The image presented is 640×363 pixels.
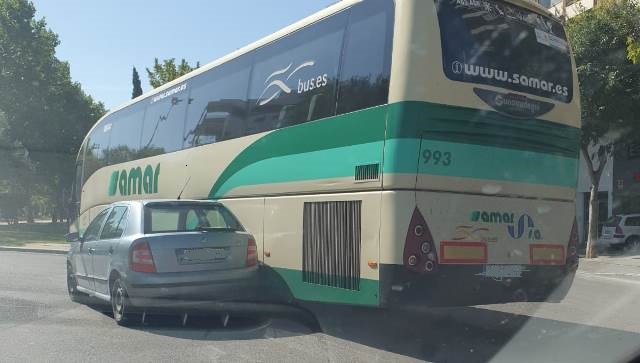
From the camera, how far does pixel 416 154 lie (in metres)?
6.35

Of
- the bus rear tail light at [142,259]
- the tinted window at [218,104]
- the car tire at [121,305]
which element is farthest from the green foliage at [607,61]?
the car tire at [121,305]

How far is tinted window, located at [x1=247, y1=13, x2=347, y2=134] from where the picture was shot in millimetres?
7480

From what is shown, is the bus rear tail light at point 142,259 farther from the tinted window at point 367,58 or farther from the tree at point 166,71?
the tree at point 166,71

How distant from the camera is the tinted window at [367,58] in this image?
6.61 meters

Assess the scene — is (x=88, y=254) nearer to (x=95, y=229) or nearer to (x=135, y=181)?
(x=95, y=229)

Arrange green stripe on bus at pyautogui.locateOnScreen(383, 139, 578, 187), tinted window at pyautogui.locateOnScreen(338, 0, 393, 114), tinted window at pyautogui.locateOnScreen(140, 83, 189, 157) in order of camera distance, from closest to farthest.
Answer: green stripe on bus at pyautogui.locateOnScreen(383, 139, 578, 187) → tinted window at pyautogui.locateOnScreen(338, 0, 393, 114) → tinted window at pyautogui.locateOnScreen(140, 83, 189, 157)

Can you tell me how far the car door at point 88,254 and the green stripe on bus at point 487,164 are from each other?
16.4 ft

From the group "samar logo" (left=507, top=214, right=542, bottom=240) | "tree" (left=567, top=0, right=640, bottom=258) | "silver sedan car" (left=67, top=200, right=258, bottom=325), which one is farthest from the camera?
"tree" (left=567, top=0, right=640, bottom=258)

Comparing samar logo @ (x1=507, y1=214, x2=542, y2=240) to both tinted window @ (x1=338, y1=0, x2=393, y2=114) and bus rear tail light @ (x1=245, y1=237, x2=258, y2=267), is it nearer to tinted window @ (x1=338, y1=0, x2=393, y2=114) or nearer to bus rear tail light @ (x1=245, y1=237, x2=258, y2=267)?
tinted window @ (x1=338, y1=0, x2=393, y2=114)

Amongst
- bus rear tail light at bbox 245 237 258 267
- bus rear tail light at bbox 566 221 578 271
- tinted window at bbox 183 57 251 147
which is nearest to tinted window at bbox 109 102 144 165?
tinted window at bbox 183 57 251 147

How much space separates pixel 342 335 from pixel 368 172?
2.15 meters

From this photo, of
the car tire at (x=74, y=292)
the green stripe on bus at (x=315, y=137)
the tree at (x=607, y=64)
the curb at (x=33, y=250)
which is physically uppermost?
the tree at (x=607, y=64)

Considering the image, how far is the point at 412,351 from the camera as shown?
6.55 m

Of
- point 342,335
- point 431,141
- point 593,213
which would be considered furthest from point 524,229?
point 593,213
